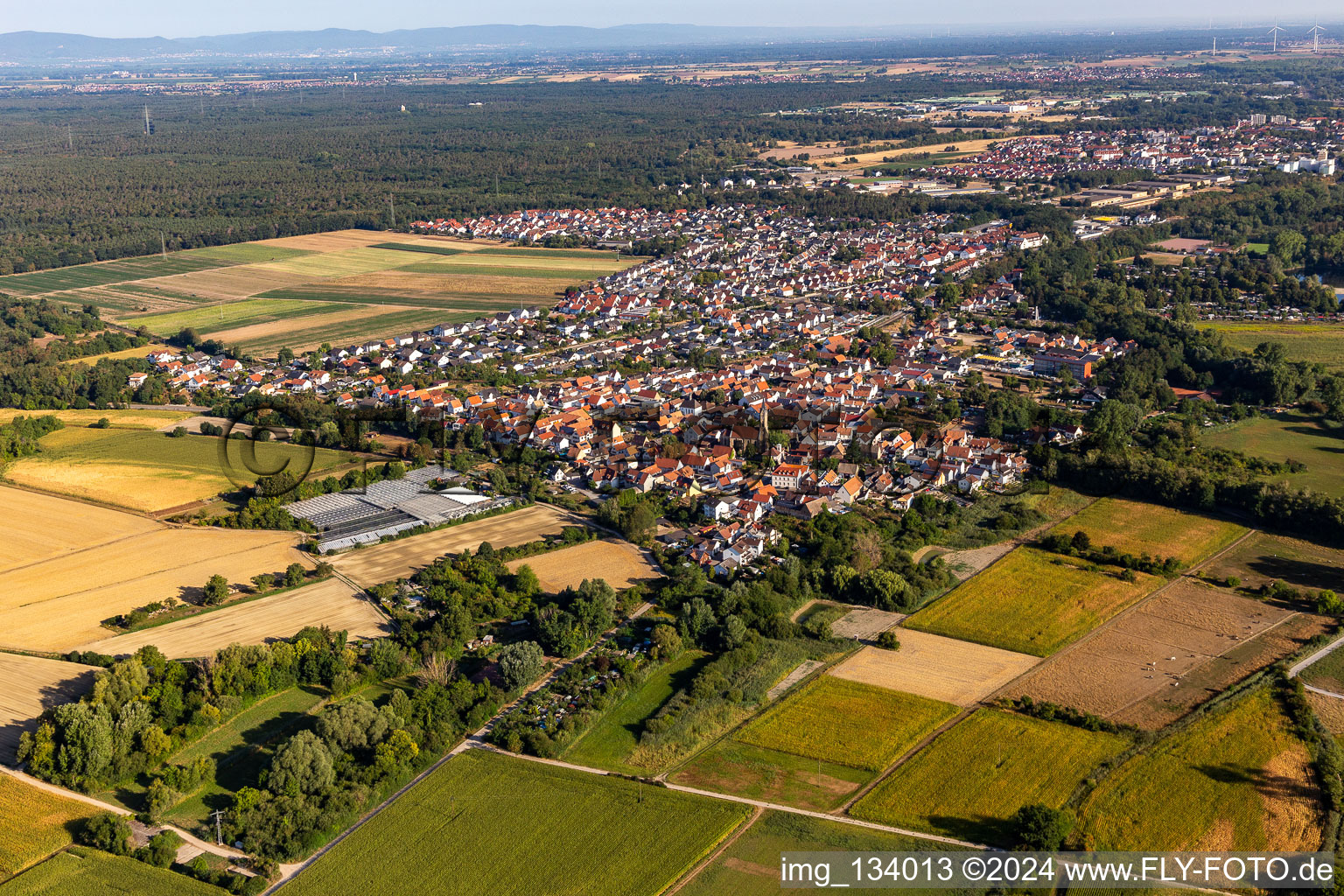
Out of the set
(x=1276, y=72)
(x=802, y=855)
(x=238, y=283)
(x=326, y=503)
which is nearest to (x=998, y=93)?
(x=1276, y=72)

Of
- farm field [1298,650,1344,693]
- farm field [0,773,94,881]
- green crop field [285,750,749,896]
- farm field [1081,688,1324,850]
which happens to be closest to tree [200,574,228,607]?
farm field [0,773,94,881]

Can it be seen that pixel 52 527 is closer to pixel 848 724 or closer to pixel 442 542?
pixel 442 542

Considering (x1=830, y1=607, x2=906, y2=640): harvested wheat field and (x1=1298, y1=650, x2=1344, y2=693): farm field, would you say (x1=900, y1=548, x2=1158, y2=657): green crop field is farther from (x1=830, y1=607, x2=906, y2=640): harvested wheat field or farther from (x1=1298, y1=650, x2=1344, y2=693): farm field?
(x1=1298, y1=650, x2=1344, y2=693): farm field

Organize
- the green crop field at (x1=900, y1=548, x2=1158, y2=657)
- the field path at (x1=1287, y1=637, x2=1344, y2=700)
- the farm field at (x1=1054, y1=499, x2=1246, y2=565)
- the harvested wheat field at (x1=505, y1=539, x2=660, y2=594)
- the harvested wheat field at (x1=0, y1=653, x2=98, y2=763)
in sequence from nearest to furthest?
the harvested wheat field at (x1=0, y1=653, x2=98, y2=763) < the field path at (x1=1287, y1=637, x2=1344, y2=700) < the green crop field at (x1=900, y1=548, x2=1158, y2=657) < the harvested wheat field at (x1=505, y1=539, x2=660, y2=594) < the farm field at (x1=1054, y1=499, x2=1246, y2=565)

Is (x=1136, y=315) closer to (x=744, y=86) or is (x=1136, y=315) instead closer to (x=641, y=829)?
(x=641, y=829)

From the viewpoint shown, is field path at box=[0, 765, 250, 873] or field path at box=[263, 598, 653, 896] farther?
field path at box=[0, 765, 250, 873]

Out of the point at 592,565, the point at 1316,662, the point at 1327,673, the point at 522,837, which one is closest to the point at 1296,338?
the point at 1316,662
